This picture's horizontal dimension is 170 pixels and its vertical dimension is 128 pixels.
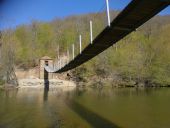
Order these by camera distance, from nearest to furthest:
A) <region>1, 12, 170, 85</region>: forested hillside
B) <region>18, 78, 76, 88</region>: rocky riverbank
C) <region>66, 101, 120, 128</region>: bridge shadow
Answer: <region>66, 101, 120, 128</region>: bridge shadow → <region>18, 78, 76, 88</region>: rocky riverbank → <region>1, 12, 170, 85</region>: forested hillside

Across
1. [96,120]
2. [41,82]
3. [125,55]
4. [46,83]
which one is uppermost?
[125,55]

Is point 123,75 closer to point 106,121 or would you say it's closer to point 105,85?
point 105,85

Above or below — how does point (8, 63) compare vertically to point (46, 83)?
above

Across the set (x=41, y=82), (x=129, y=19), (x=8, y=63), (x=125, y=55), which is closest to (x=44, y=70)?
(x=41, y=82)

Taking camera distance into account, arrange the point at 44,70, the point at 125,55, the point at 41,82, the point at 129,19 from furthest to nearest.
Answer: the point at 125,55
the point at 44,70
the point at 41,82
the point at 129,19

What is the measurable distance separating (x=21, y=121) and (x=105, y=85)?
25.4 metres

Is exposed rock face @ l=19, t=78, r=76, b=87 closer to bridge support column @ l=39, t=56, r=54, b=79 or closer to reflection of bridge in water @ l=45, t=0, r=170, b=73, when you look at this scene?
bridge support column @ l=39, t=56, r=54, b=79

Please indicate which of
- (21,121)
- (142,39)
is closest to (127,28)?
(21,121)

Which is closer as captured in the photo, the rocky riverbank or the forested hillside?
the rocky riverbank

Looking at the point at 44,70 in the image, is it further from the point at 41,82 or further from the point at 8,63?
the point at 8,63

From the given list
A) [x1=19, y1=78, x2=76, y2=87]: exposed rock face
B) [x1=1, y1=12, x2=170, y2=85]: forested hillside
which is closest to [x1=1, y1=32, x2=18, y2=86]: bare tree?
[x1=1, y1=12, x2=170, y2=85]: forested hillside

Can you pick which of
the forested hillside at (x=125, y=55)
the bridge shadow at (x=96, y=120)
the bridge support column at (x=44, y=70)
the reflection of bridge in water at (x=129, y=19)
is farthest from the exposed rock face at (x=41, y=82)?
the reflection of bridge in water at (x=129, y=19)

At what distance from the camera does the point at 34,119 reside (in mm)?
12594

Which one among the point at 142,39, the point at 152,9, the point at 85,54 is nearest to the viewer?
the point at 152,9
